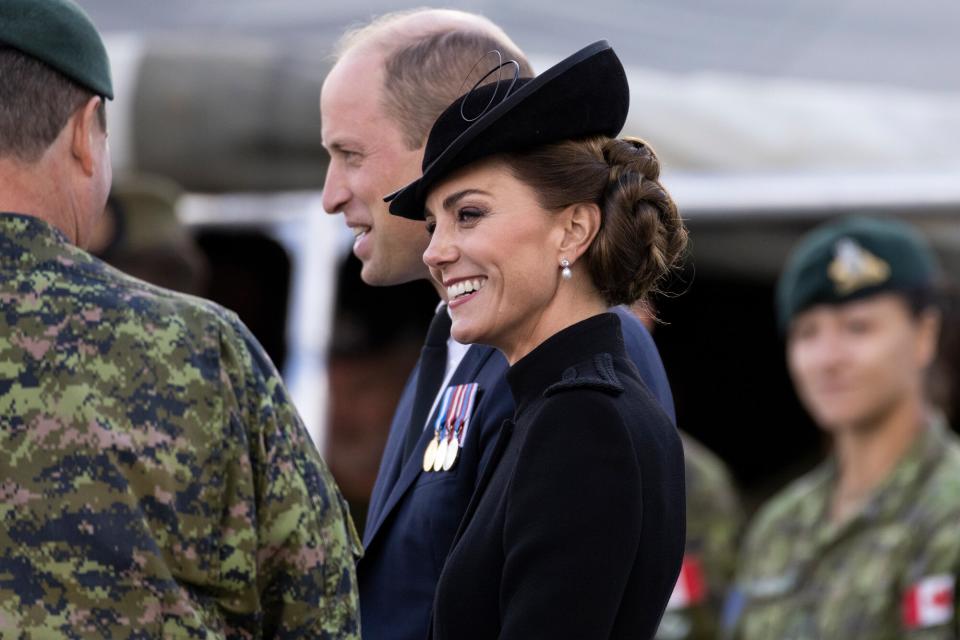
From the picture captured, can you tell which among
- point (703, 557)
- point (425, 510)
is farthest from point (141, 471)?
point (703, 557)

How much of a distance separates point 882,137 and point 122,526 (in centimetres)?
584

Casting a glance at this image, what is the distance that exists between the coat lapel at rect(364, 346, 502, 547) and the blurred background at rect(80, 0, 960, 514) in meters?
2.89

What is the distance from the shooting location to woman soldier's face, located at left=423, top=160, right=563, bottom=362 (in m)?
2.55

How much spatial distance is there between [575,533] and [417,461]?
574 mm

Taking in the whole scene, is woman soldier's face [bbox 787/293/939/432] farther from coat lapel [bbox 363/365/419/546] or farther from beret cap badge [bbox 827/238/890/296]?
coat lapel [bbox 363/365/419/546]

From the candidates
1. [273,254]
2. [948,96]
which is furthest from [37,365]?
[948,96]

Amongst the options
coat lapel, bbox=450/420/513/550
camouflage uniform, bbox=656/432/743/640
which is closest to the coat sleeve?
coat lapel, bbox=450/420/513/550

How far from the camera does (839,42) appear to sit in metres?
9.81

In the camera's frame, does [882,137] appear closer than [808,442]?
Yes

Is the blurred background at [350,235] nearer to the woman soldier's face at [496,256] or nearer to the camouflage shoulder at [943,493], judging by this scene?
the camouflage shoulder at [943,493]

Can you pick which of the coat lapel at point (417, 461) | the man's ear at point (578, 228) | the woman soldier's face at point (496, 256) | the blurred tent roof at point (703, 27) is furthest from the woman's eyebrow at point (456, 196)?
the blurred tent roof at point (703, 27)

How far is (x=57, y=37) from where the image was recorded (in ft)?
8.34

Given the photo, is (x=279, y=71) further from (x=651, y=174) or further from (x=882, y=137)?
(x=651, y=174)

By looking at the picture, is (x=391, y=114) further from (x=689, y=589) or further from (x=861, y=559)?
(x=689, y=589)
